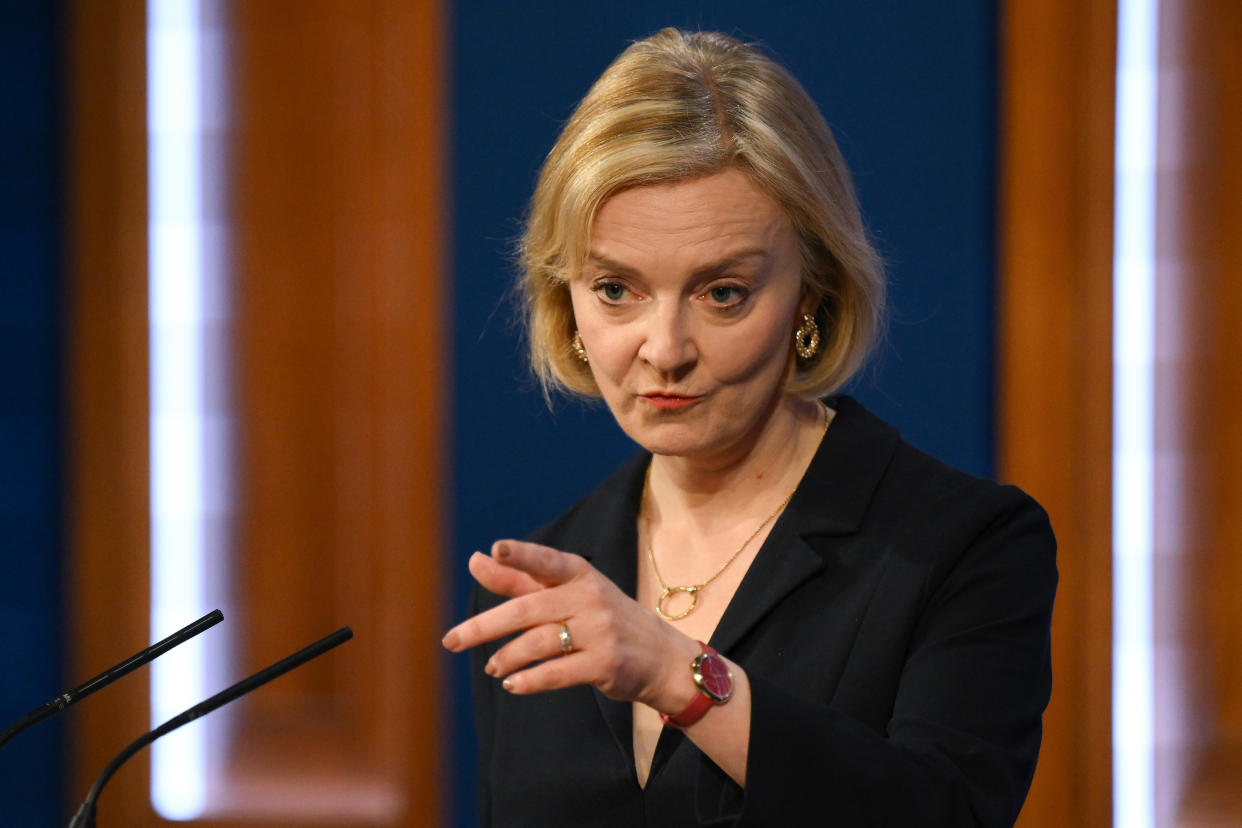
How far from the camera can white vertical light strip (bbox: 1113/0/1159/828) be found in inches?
102

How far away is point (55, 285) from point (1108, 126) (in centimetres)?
216

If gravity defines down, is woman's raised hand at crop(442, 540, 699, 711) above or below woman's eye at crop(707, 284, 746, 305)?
below

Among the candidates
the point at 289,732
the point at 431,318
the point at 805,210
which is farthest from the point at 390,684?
the point at 805,210

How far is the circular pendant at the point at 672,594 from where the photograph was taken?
1.52m

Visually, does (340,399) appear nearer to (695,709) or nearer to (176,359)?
(176,359)

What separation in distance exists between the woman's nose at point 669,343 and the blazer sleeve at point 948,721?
33 centimetres

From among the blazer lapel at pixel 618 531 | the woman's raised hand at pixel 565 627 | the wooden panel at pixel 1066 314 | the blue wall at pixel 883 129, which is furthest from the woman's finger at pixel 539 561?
the wooden panel at pixel 1066 314

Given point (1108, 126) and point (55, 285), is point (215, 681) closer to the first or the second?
point (55, 285)

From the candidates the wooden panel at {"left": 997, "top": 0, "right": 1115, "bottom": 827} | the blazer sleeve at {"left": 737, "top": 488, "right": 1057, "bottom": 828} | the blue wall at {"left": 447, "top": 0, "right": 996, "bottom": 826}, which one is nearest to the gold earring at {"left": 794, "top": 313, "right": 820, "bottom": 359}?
the blazer sleeve at {"left": 737, "top": 488, "right": 1057, "bottom": 828}

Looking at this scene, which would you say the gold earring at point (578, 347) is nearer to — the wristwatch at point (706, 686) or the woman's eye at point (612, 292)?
the woman's eye at point (612, 292)

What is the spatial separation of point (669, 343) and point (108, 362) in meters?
1.81

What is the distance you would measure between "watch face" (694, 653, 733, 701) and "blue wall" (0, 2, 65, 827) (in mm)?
2134

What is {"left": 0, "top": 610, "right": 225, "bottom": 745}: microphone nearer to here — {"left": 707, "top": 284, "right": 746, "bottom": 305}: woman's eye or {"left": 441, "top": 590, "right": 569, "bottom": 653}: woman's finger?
{"left": 441, "top": 590, "right": 569, "bottom": 653}: woman's finger

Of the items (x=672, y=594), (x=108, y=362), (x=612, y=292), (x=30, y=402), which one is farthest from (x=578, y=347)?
(x=30, y=402)
